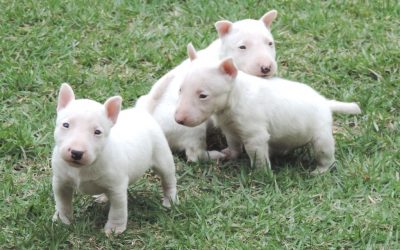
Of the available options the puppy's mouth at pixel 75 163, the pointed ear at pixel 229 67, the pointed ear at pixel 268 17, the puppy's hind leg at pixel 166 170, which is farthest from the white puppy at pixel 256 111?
the puppy's mouth at pixel 75 163

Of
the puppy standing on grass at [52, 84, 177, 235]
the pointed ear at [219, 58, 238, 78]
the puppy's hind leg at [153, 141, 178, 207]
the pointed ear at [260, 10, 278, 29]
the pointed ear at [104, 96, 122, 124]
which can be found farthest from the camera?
the pointed ear at [260, 10, 278, 29]

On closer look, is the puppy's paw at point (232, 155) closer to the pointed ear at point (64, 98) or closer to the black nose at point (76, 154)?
the pointed ear at point (64, 98)

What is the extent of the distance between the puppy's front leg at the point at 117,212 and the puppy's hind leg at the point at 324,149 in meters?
1.74

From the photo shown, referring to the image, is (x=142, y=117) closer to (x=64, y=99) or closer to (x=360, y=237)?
(x=64, y=99)

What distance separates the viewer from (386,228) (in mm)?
6180

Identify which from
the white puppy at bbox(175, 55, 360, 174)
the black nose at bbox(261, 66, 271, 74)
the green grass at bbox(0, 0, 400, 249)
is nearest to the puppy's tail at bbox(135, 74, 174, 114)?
the white puppy at bbox(175, 55, 360, 174)

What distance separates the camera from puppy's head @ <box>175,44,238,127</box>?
649 cm

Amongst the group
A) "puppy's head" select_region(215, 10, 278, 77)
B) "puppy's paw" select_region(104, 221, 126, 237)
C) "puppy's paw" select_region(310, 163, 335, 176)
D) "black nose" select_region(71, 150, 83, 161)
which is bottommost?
"puppy's paw" select_region(310, 163, 335, 176)

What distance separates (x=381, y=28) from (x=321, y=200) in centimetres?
343

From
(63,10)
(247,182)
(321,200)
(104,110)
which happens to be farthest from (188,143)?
(63,10)

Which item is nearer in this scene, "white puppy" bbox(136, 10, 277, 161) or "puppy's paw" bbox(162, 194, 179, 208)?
"puppy's paw" bbox(162, 194, 179, 208)

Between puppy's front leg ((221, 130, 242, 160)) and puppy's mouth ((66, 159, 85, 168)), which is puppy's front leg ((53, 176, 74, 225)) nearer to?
puppy's mouth ((66, 159, 85, 168))

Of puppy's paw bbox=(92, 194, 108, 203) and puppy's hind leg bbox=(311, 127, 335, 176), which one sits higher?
puppy's paw bbox=(92, 194, 108, 203)

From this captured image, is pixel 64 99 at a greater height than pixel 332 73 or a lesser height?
greater
